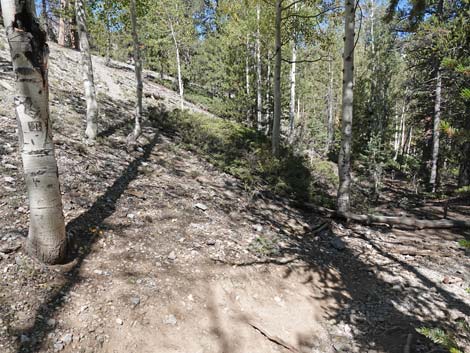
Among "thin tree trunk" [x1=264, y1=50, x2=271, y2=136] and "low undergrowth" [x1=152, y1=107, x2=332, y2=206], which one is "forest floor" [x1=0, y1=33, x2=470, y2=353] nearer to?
"low undergrowth" [x1=152, y1=107, x2=332, y2=206]

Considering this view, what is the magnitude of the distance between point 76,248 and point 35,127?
6.01 ft

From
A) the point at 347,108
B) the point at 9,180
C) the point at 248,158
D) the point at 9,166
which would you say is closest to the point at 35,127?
the point at 9,180

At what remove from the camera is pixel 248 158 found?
10.9 metres

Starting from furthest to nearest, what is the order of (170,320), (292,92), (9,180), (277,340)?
1. (292,92)
2. (9,180)
3. (277,340)
4. (170,320)

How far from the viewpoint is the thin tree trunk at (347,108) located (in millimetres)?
7352

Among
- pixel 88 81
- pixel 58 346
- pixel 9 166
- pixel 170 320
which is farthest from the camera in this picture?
pixel 88 81

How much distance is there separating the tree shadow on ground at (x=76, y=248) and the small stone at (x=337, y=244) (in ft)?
15.8

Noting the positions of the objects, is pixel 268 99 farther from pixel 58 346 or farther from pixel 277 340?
pixel 58 346

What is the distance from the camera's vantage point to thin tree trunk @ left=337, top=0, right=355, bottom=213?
7352 millimetres

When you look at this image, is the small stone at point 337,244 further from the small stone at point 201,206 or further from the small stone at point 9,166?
the small stone at point 9,166

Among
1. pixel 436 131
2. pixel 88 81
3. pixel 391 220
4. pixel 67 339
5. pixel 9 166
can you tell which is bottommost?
pixel 67 339

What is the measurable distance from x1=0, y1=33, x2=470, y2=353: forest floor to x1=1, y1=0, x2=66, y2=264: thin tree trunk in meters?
0.41

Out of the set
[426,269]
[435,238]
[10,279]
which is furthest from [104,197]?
[435,238]

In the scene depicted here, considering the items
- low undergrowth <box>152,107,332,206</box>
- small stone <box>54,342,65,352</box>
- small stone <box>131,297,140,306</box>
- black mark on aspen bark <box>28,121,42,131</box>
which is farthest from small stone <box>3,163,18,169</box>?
low undergrowth <box>152,107,332,206</box>
